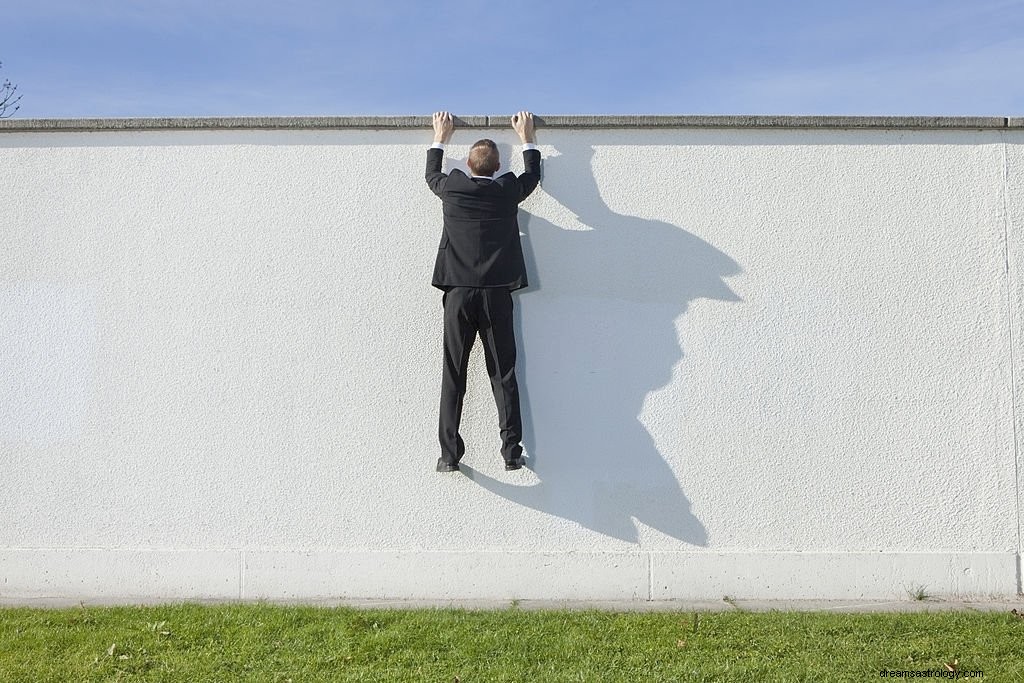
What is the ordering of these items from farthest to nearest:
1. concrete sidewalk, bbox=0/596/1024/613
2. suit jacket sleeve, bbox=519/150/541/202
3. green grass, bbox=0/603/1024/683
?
1. suit jacket sleeve, bbox=519/150/541/202
2. concrete sidewalk, bbox=0/596/1024/613
3. green grass, bbox=0/603/1024/683

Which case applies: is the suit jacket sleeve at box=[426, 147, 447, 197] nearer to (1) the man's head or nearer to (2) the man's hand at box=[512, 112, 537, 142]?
(1) the man's head

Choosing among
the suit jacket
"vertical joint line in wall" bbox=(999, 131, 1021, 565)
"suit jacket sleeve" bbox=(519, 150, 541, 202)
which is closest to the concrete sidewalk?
"vertical joint line in wall" bbox=(999, 131, 1021, 565)

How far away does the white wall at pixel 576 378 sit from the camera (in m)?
5.54

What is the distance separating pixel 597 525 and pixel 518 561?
0.53 meters

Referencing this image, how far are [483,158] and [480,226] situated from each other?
43 centimetres

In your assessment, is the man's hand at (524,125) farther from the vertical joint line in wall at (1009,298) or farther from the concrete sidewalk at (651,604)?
the vertical joint line in wall at (1009,298)

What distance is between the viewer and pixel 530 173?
17.8ft

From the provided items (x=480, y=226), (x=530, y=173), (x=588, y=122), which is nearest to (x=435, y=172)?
(x=480, y=226)

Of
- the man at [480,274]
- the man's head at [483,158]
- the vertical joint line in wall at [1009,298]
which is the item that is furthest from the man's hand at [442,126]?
the vertical joint line in wall at [1009,298]

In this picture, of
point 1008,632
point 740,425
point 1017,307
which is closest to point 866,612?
point 1008,632

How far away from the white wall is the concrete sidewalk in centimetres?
10

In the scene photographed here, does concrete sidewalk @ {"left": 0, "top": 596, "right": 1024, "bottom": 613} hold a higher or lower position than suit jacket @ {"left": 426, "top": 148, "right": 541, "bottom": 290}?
lower

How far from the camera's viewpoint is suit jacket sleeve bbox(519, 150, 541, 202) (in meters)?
5.42

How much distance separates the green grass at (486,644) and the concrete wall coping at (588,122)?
2885mm
